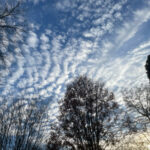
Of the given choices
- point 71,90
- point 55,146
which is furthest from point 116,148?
point 71,90

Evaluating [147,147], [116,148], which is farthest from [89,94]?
[147,147]

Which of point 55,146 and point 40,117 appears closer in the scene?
point 40,117

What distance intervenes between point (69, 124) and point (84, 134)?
5.17ft

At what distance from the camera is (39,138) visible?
8.86 m

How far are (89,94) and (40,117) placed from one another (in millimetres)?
4413

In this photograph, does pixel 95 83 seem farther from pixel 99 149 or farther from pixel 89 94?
pixel 99 149

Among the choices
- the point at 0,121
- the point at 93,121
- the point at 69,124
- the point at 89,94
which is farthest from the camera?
the point at 89,94

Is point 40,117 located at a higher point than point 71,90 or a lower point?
lower

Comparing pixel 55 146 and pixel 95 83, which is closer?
pixel 55 146

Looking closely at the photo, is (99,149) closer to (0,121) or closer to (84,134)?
(84,134)

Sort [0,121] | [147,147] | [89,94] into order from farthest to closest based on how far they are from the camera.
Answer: [147,147] → [89,94] → [0,121]

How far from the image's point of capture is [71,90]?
34.7 feet

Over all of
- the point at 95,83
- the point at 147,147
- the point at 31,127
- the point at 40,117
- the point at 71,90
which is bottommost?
the point at 147,147

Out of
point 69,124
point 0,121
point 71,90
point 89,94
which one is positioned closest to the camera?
point 0,121
